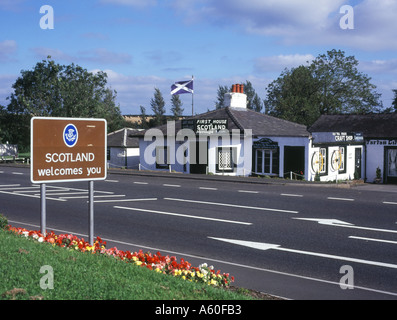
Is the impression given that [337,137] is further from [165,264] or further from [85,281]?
[85,281]

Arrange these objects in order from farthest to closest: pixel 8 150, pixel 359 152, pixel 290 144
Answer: pixel 8 150 → pixel 359 152 → pixel 290 144

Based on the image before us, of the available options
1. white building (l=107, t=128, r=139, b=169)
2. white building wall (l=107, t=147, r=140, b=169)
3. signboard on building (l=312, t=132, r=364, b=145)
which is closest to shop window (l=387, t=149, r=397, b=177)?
signboard on building (l=312, t=132, r=364, b=145)

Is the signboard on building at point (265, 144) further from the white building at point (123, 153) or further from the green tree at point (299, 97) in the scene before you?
the green tree at point (299, 97)

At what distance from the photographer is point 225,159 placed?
1379 inches

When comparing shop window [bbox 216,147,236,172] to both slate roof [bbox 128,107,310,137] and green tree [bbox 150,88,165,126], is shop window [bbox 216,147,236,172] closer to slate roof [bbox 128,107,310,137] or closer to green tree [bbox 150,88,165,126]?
slate roof [bbox 128,107,310,137]

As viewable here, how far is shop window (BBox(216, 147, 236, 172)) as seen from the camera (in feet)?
115

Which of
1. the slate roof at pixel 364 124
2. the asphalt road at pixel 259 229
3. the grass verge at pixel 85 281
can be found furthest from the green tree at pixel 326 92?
Answer: the grass verge at pixel 85 281

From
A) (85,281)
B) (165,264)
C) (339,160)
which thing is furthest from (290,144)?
(85,281)

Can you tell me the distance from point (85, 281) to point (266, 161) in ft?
91.4

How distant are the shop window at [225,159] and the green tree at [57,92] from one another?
991 inches

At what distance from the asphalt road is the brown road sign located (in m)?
2.61

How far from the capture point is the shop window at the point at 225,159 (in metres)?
35.0

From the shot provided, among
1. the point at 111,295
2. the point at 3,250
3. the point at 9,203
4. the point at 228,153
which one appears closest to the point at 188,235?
the point at 3,250
